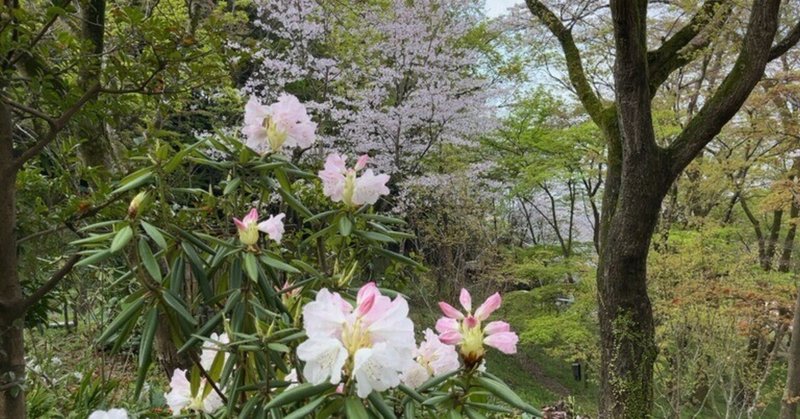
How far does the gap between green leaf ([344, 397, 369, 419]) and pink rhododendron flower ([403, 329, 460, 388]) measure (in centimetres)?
21

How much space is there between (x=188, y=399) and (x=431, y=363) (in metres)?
0.39

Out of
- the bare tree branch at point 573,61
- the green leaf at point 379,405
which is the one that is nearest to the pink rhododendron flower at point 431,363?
the green leaf at point 379,405

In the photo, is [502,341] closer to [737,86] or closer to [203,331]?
[203,331]

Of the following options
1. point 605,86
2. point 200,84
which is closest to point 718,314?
point 605,86

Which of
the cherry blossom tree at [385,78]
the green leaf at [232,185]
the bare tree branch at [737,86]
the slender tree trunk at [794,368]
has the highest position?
the cherry blossom tree at [385,78]

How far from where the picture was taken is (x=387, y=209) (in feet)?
29.7

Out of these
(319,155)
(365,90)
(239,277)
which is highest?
(365,90)

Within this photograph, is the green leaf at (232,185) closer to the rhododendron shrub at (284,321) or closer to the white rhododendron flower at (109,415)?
the rhododendron shrub at (284,321)

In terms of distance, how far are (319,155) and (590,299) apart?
149 inches

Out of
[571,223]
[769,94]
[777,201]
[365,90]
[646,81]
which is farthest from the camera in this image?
[571,223]

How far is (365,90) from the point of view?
803cm

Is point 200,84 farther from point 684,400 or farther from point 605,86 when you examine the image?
point 605,86

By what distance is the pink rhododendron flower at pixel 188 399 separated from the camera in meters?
0.89

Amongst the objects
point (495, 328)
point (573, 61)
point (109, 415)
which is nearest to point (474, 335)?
point (495, 328)
